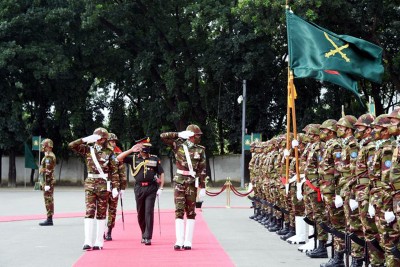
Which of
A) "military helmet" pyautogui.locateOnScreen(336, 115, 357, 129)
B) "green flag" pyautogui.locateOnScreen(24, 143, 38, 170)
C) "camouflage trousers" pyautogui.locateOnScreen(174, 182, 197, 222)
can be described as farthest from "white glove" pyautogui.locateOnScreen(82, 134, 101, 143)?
"green flag" pyautogui.locateOnScreen(24, 143, 38, 170)

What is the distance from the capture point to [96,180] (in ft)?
47.9

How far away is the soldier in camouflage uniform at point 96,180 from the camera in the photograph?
14.5 m

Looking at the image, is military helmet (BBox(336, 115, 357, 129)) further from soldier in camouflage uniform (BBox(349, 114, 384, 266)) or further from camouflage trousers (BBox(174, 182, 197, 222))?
camouflage trousers (BBox(174, 182, 197, 222))


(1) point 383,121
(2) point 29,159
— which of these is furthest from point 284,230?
(2) point 29,159

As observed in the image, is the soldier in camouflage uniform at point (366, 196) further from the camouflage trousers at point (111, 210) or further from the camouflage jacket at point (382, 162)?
the camouflage trousers at point (111, 210)

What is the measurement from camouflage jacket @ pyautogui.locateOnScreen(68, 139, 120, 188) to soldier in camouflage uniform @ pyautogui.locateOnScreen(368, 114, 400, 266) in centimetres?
638

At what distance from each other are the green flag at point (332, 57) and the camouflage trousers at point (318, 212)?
307 cm

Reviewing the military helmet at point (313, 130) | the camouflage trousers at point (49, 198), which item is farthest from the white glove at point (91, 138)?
the camouflage trousers at point (49, 198)

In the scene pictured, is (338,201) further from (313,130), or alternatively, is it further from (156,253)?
(156,253)

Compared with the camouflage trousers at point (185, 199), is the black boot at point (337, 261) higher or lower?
lower

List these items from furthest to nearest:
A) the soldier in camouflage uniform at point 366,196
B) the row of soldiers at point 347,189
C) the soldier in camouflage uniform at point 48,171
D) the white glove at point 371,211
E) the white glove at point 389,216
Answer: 1. the soldier in camouflage uniform at point 48,171
2. the soldier in camouflage uniform at point 366,196
3. the white glove at point 371,211
4. the row of soldiers at point 347,189
5. the white glove at point 389,216

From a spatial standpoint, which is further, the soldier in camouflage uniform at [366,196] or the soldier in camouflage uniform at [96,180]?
the soldier in camouflage uniform at [96,180]

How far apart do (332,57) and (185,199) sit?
419 cm

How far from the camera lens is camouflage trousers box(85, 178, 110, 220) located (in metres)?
14.5
